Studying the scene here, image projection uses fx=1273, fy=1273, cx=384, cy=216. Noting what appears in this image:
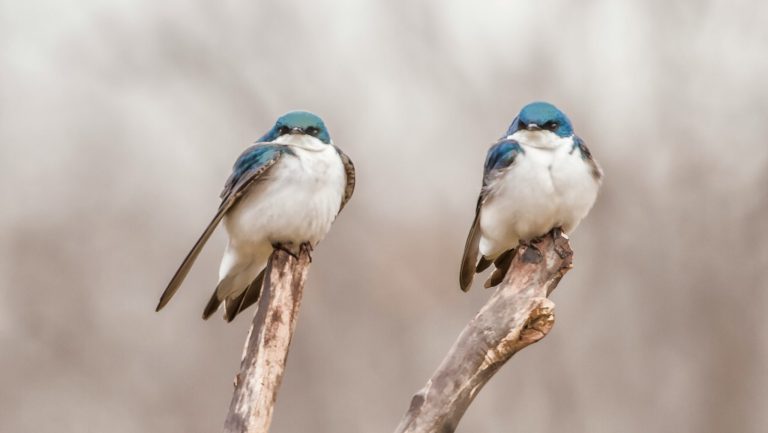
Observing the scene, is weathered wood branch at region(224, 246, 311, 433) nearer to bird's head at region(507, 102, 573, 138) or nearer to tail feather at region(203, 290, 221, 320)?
tail feather at region(203, 290, 221, 320)

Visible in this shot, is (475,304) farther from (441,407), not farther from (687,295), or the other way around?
(441,407)

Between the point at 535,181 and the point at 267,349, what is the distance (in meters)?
1.01

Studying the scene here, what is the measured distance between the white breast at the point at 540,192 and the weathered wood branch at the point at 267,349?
2.09 feet

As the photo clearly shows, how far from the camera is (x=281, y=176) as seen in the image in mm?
3938

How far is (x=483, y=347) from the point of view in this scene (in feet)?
10.4

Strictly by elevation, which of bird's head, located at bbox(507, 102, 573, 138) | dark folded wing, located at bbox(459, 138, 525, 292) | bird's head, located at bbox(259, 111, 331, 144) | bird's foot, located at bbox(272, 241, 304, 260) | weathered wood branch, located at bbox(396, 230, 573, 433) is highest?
bird's head, located at bbox(507, 102, 573, 138)

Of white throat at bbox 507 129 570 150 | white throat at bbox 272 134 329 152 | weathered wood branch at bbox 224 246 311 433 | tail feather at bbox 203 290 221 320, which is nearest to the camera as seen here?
weathered wood branch at bbox 224 246 311 433

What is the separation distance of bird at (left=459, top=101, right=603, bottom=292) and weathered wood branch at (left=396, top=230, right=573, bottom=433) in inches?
16.7

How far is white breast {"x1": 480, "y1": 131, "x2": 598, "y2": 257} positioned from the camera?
380 cm

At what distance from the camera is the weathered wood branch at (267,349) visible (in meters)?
3.21

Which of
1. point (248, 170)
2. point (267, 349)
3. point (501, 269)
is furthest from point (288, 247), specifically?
point (501, 269)

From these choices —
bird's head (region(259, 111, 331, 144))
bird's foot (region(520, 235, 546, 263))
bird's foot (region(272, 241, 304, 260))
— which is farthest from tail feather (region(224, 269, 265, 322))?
bird's foot (region(520, 235, 546, 263))

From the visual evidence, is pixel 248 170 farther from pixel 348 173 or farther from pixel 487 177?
pixel 487 177

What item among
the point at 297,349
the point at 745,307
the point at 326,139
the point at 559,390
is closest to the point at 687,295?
the point at 745,307
